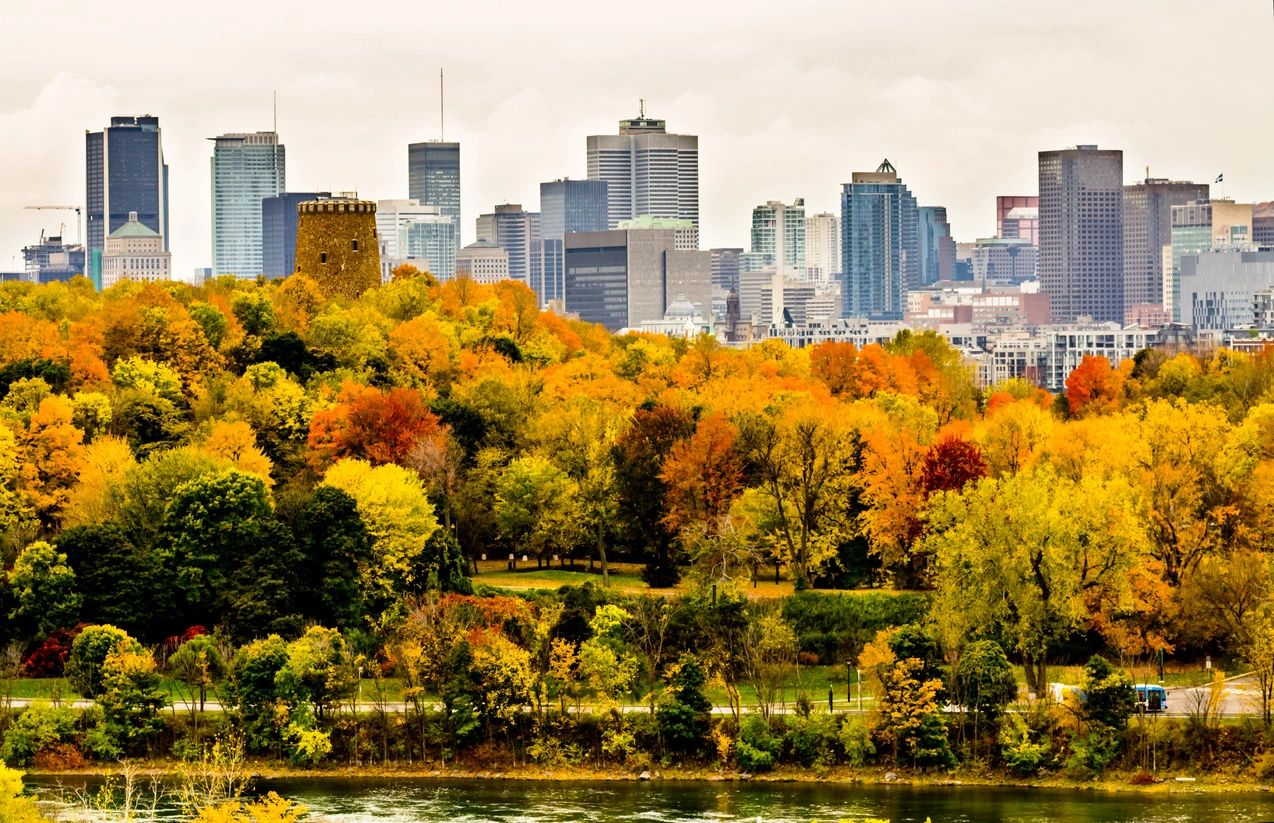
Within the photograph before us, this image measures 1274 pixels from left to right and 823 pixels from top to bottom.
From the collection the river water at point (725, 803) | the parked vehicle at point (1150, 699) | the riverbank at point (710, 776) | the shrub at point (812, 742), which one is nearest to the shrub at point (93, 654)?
the riverbank at point (710, 776)

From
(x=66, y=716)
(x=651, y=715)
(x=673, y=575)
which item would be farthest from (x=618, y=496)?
(x=66, y=716)

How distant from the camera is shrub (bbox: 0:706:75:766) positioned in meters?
64.0

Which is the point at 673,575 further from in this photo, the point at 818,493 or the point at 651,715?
the point at 651,715

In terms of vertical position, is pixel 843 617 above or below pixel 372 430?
below

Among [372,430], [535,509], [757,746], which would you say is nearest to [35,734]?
[757,746]

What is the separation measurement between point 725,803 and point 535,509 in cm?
2125

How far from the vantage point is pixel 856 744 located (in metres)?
63.4

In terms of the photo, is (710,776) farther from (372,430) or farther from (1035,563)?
(372,430)

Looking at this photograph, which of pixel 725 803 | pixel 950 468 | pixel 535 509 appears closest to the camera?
pixel 725 803

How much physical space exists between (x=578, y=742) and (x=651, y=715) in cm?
190

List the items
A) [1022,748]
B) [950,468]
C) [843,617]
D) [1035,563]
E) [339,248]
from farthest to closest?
[339,248] < [950,468] < [843,617] < [1035,563] < [1022,748]

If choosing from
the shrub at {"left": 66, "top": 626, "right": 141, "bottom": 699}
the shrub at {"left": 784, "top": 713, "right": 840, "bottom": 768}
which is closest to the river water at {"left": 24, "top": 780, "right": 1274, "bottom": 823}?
the shrub at {"left": 784, "top": 713, "right": 840, "bottom": 768}

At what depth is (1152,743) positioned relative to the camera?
206 feet

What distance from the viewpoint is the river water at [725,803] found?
191 ft
